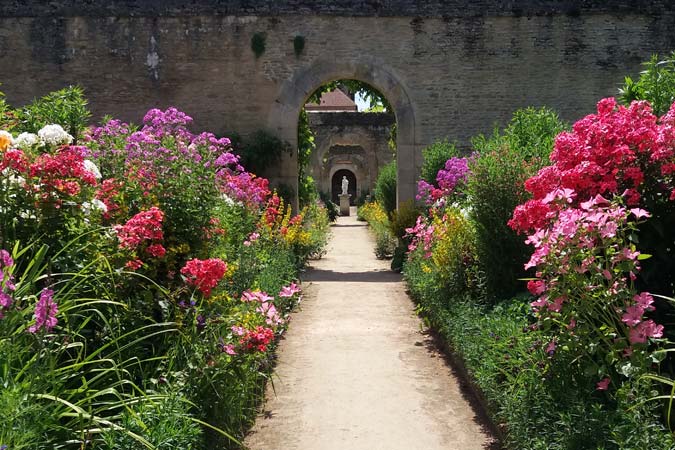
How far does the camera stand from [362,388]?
15.4 ft

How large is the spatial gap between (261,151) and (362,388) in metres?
7.32

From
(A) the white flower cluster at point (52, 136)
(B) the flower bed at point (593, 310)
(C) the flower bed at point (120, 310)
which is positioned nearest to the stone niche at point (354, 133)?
(A) the white flower cluster at point (52, 136)

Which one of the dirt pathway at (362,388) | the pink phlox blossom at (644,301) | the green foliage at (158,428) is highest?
the pink phlox blossom at (644,301)

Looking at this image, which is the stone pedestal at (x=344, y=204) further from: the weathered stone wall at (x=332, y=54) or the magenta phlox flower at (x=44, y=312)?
the magenta phlox flower at (x=44, y=312)

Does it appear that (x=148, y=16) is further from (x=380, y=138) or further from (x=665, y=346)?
(x=380, y=138)

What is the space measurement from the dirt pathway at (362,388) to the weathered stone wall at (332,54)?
490 cm

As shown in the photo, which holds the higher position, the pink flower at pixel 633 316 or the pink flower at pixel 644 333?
the pink flower at pixel 633 316

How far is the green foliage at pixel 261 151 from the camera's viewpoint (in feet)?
37.4

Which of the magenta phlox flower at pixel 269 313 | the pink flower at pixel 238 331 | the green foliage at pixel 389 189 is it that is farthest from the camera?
the green foliage at pixel 389 189

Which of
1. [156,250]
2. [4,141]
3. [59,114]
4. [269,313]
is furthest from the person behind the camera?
[59,114]

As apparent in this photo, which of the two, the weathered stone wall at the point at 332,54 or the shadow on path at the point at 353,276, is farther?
the weathered stone wall at the point at 332,54

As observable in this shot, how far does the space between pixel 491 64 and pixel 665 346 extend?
30.4 feet

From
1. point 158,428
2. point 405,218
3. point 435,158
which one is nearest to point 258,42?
point 435,158

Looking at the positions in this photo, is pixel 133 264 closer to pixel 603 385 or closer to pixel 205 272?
pixel 205 272
